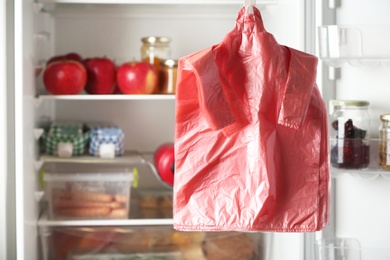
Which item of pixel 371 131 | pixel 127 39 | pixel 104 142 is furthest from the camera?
pixel 127 39

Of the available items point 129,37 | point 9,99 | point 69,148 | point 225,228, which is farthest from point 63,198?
point 225,228

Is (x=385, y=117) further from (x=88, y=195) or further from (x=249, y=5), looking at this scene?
(x=88, y=195)

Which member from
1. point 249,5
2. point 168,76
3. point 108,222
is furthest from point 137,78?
point 249,5

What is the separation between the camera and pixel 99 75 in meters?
2.42

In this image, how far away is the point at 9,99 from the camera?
226cm

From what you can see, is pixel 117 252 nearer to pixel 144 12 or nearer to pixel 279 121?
pixel 144 12

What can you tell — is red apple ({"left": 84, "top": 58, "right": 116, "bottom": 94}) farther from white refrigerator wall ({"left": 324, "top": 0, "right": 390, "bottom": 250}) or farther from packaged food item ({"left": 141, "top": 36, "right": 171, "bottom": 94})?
white refrigerator wall ({"left": 324, "top": 0, "right": 390, "bottom": 250})

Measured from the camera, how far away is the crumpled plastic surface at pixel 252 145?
1453 millimetres

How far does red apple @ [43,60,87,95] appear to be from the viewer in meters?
2.33

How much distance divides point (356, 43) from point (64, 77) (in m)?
0.97

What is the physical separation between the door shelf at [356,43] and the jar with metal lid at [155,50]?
752 millimetres

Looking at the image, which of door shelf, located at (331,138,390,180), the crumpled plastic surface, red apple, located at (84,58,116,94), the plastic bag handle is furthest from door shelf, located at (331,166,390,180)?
red apple, located at (84,58,116,94)

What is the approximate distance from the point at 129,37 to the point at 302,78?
1400 millimetres

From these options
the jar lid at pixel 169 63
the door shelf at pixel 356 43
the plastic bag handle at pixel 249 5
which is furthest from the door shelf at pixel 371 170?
the jar lid at pixel 169 63
